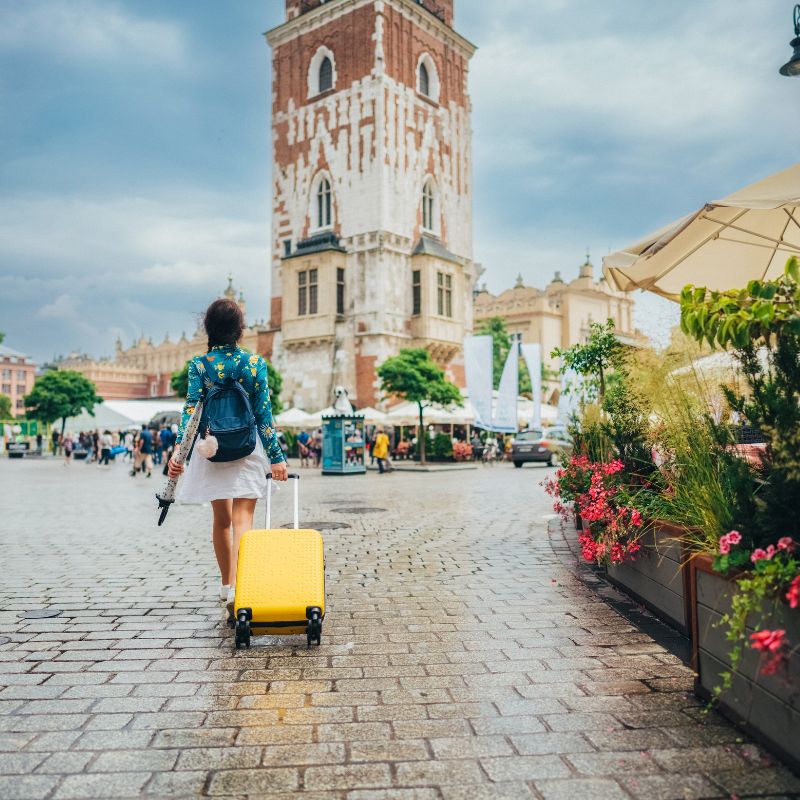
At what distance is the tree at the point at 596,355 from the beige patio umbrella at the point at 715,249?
0.61 metres

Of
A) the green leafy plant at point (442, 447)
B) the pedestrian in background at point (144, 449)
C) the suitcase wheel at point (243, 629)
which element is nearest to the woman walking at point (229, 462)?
the suitcase wheel at point (243, 629)

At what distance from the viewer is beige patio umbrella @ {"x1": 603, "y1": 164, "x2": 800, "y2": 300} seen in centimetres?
545

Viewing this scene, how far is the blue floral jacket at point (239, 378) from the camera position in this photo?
4.57 metres

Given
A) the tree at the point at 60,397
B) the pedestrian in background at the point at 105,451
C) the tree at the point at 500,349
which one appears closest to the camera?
the pedestrian in background at the point at 105,451

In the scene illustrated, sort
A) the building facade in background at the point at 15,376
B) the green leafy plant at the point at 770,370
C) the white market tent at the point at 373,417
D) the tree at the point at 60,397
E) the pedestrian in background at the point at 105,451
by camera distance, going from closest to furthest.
A: the green leafy plant at the point at 770,370
the white market tent at the point at 373,417
the pedestrian in background at the point at 105,451
the tree at the point at 60,397
the building facade in background at the point at 15,376

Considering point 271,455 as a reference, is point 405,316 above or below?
above

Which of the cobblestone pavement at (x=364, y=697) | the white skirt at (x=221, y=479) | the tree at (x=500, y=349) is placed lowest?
the cobblestone pavement at (x=364, y=697)

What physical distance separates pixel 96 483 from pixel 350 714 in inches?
715

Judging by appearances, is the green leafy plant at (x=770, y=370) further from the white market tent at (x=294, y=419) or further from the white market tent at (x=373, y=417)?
the white market tent at (x=294, y=419)

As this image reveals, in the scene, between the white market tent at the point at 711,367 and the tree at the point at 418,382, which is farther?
the tree at the point at 418,382

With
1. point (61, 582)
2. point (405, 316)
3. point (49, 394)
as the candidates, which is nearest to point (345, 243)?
point (405, 316)

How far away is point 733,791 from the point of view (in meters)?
2.38

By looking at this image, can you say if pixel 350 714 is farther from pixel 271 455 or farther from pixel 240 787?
pixel 271 455


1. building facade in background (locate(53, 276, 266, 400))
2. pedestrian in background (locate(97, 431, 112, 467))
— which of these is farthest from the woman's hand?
building facade in background (locate(53, 276, 266, 400))
